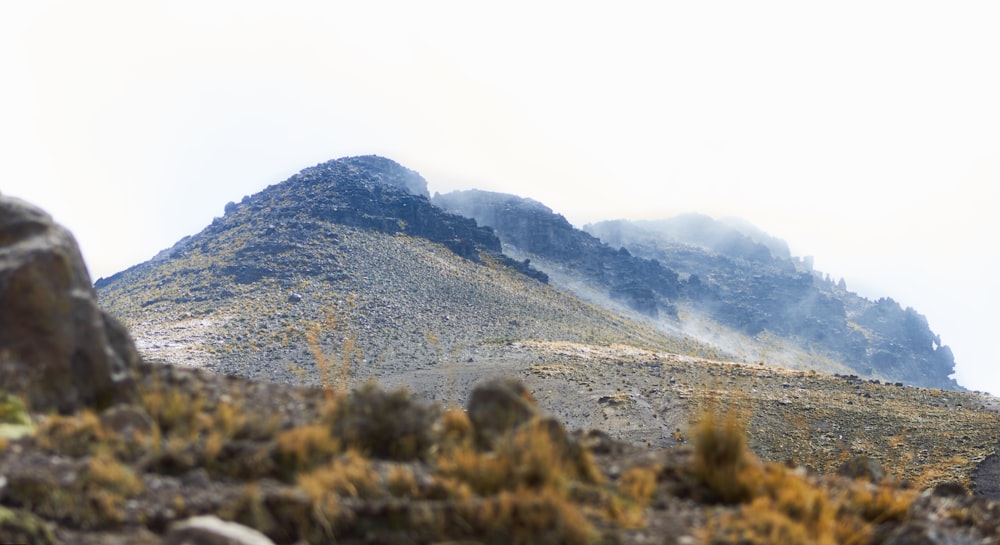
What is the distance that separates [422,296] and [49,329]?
47789mm

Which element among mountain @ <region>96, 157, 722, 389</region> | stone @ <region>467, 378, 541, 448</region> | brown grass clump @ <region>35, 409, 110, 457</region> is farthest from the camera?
mountain @ <region>96, 157, 722, 389</region>

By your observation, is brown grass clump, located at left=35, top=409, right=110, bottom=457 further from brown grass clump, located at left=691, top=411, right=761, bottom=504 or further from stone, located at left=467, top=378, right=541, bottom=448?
brown grass clump, located at left=691, top=411, right=761, bottom=504

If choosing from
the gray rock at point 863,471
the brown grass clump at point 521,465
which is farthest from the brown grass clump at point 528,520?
the gray rock at point 863,471

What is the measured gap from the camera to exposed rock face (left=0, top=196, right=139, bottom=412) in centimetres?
458

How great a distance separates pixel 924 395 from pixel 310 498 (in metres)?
36.3

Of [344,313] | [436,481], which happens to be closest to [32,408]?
[436,481]

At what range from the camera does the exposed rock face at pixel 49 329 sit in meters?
4.58

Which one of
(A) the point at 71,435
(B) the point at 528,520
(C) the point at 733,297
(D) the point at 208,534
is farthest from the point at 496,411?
(C) the point at 733,297

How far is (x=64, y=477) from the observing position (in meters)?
3.76

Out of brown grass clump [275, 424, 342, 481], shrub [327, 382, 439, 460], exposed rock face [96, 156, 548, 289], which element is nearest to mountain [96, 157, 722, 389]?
exposed rock face [96, 156, 548, 289]

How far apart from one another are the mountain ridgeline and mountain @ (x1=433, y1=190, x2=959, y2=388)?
15.3 inches

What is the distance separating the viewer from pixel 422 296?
5238 centimetres

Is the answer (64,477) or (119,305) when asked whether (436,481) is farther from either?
(119,305)

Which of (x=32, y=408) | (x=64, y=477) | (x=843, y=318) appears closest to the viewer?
(x=64, y=477)
